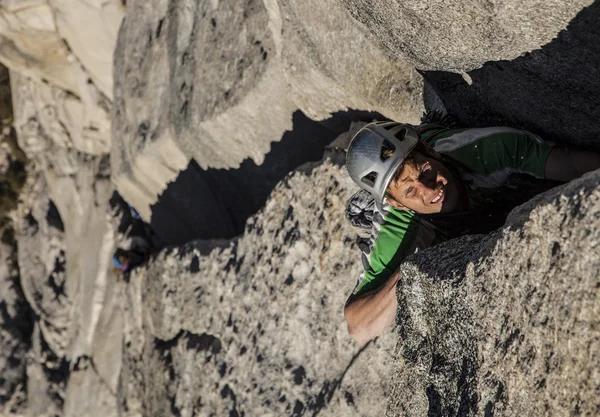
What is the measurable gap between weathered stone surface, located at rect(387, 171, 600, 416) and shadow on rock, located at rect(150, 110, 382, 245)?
2483 millimetres

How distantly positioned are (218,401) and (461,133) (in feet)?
13.1

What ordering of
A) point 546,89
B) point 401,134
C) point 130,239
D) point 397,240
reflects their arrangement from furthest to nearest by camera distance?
point 130,239
point 397,240
point 401,134
point 546,89

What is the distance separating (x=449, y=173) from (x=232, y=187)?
14.0 ft

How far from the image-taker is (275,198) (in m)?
6.31

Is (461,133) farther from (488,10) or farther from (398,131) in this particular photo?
(488,10)

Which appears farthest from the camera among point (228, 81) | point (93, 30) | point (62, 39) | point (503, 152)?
point (62, 39)

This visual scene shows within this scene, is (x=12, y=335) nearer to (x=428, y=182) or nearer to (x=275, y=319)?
(x=275, y=319)

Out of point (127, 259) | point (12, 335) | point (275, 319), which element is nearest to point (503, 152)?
point (275, 319)

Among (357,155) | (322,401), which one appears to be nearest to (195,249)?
(322,401)

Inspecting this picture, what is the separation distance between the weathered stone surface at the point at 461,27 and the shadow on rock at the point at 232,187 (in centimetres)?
147

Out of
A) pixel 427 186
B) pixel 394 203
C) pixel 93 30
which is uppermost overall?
pixel 93 30

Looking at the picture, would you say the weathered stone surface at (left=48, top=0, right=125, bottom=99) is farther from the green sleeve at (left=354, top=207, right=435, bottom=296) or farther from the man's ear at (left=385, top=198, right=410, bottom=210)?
the man's ear at (left=385, top=198, right=410, bottom=210)

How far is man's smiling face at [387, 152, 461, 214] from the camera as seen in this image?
4.36 metres

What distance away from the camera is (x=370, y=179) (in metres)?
4.53
